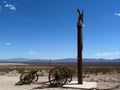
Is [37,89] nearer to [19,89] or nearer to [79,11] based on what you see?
[19,89]

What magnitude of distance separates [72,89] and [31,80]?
4.64 m

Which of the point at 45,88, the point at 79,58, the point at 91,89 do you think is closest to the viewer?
the point at 91,89

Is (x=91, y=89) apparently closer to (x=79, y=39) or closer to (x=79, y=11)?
(x=79, y=39)

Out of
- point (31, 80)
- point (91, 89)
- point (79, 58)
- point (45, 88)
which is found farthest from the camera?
point (31, 80)

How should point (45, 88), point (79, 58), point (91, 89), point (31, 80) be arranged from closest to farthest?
1. point (91, 89)
2. point (45, 88)
3. point (79, 58)
4. point (31, 80)

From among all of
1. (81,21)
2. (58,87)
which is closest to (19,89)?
(58,87)

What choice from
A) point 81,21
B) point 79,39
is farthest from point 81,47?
point 81,21

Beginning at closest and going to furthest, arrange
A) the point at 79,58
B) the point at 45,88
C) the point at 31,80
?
1. the point at 45,88
2. the point at 79,58
3. the point at 31,80

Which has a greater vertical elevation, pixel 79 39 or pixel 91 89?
pixel 79 39

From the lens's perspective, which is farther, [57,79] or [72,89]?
[57,79]

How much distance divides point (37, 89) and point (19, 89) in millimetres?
1111

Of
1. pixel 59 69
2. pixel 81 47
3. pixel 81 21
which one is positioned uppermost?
pixel 81 21

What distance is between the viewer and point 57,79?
1852 centimetres

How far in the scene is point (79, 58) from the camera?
60.7 ft
